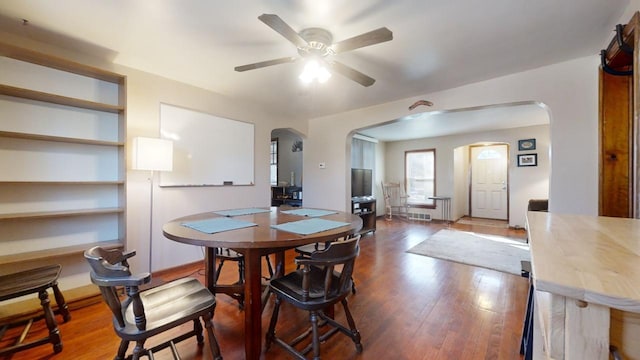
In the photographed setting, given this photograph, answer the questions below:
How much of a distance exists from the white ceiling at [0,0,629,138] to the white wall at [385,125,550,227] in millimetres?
3893

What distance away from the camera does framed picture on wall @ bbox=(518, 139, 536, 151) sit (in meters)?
5.54

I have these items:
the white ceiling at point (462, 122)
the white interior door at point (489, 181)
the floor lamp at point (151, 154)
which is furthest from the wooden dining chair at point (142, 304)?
the white interior door at point (489, 181)

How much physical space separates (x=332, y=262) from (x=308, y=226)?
381mm

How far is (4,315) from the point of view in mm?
1922

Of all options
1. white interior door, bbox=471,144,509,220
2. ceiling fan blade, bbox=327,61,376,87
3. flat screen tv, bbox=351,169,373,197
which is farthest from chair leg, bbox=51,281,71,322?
white interior door, bbox=471,144,509,220

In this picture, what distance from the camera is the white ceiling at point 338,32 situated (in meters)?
1.71

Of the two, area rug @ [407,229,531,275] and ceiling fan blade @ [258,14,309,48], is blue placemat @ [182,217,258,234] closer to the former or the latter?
ceiling fan blade @ [258,14,309,48]

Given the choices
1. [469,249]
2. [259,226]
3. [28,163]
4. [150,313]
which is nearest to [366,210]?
[469,249]

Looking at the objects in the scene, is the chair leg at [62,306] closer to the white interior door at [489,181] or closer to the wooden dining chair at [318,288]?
the wooden dining chair at [318,288]

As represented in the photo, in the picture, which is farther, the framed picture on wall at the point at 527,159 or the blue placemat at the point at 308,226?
the framed picture on wall at the point at 527,159

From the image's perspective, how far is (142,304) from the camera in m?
1.17

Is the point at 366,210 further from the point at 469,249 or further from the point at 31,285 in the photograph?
the point at 31,285

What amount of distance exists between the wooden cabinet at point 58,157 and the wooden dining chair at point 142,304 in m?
1.27

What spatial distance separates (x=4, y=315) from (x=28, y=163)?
4.03 feet
